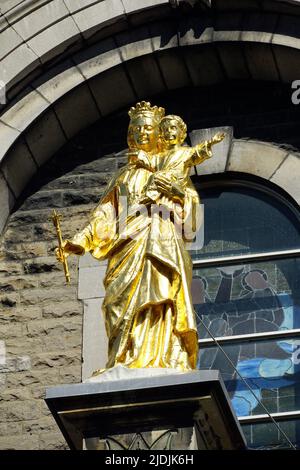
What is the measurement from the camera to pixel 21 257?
13.4m

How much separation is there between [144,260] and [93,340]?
144 cm

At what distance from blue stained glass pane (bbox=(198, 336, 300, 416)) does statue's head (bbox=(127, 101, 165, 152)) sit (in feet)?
5.09

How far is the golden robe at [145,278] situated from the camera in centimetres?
1112

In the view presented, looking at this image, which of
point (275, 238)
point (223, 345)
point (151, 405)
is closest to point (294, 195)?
point (275, 238)

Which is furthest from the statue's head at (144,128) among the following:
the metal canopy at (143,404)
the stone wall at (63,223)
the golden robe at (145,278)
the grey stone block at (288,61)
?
the metal canopy at (143,404)

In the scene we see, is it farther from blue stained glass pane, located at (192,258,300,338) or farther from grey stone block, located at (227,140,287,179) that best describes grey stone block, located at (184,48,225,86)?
blue stained glass pane, located at (192,258,300,338)

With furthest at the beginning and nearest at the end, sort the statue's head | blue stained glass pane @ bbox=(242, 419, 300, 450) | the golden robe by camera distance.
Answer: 1. blue stained glass pane @ bbox=(242, 419, 300, 450)
2. the statue's head
3. the golden robe

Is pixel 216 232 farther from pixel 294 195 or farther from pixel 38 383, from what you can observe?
pixel 38 383

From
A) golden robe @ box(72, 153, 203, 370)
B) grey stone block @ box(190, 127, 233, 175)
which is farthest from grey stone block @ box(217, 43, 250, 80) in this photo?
golden robe @ box(72, 153, 203, 370)

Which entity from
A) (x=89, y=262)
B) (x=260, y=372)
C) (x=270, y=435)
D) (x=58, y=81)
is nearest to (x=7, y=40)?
(x=58, y=81)

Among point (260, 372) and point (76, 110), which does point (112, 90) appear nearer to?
point (76, 110)

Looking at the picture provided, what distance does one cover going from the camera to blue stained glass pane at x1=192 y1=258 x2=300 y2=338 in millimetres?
12922

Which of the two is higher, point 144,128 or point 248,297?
point 144,128

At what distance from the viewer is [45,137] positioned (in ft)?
45.4
